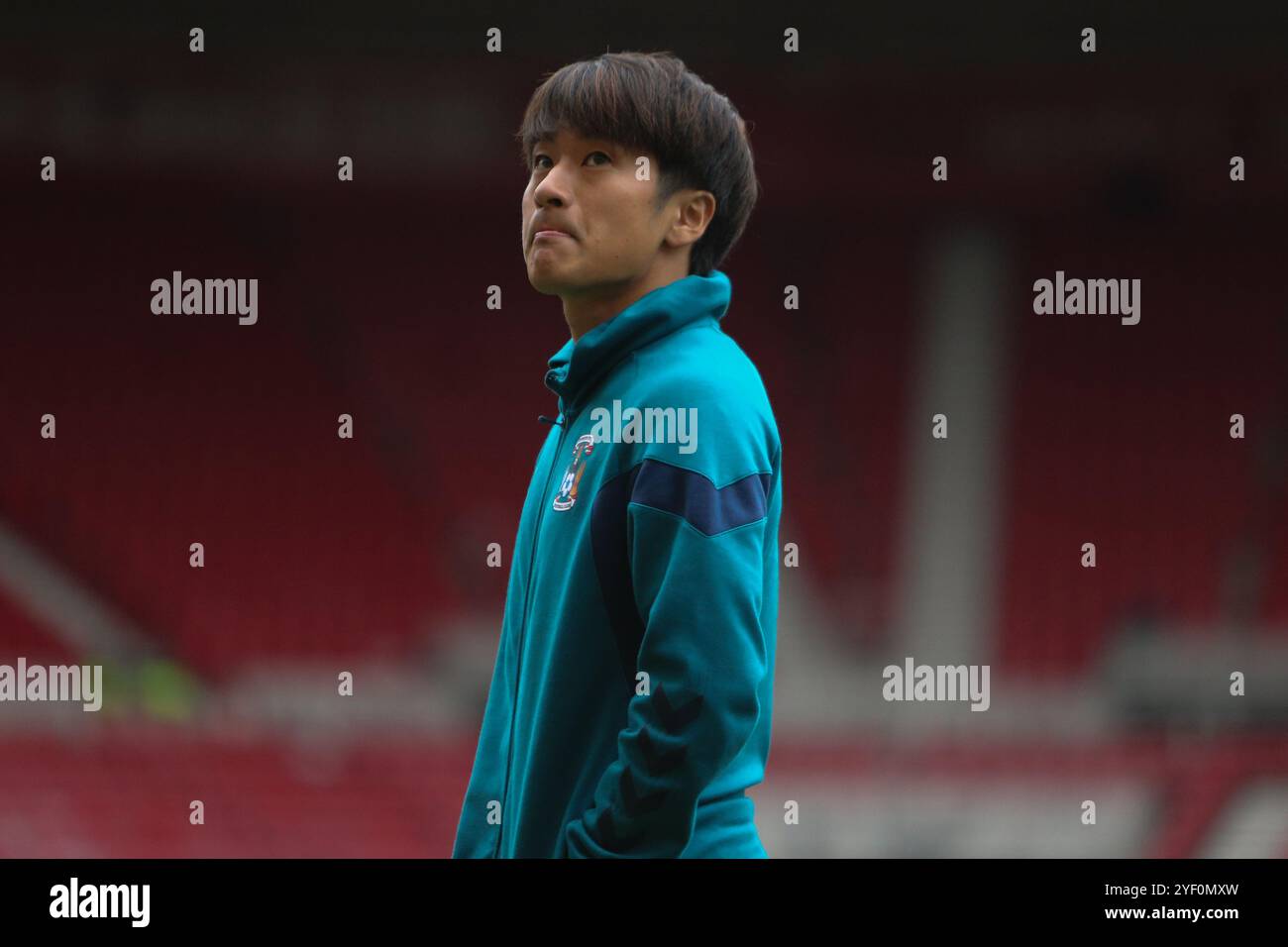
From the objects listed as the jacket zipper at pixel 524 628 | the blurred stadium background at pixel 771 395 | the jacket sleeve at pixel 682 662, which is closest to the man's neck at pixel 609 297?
the jacket zipper at pixel 524 628

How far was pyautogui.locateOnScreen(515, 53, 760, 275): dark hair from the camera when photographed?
52.0 inches

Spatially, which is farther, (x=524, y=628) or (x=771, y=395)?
(x=771, y=395)

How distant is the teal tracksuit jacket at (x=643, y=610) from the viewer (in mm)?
1143

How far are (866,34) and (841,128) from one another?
0.46m

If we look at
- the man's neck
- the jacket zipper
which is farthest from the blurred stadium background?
the man's neck

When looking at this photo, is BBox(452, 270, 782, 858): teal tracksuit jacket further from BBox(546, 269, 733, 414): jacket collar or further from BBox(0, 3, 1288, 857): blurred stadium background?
BBox(0, 3, 1288, 857): blurred stadium background

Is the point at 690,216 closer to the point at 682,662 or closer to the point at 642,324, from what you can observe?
the point at 642,324

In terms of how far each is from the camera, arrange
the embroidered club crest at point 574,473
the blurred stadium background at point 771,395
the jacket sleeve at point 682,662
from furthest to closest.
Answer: the blurred stadium background at point 771,395 < the embroidered club crest at point 574,473 < the jacket sleeve at point 682,662

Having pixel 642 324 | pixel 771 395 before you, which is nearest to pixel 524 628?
pixel 642 324

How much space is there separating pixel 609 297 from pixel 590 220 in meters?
0.08

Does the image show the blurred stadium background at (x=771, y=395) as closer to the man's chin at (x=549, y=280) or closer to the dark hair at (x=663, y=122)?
the dark hair at (x=663, y=122)

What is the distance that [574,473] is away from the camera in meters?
1.29
